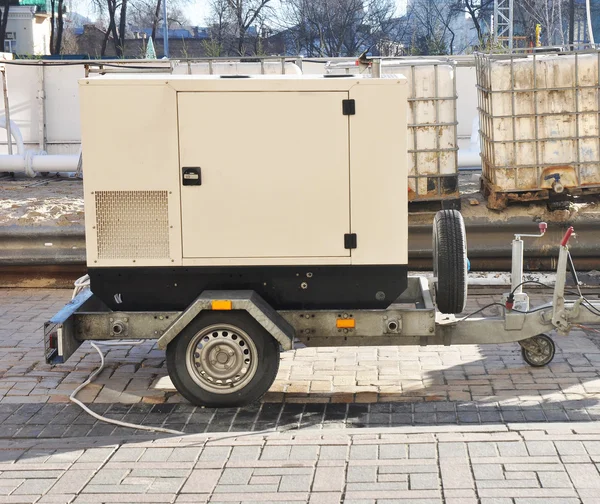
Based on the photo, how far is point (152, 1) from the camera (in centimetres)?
6900

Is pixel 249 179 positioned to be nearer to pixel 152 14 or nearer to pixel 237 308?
pixel 237 308

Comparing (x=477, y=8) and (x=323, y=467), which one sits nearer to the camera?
(x=323, y=467)

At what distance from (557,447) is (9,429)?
3745 millimetres

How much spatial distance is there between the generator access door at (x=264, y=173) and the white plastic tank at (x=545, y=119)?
4.22 metres

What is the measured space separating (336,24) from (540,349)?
5513 centimetres

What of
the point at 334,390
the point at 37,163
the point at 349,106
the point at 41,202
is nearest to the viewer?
the point at 349,106

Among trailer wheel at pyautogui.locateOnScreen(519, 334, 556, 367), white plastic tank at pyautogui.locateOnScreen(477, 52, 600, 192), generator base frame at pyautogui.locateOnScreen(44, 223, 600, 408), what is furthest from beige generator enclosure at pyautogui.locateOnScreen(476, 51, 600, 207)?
generator base frame at pyautogui.locateOnScreen(44, 223, 600, 408)

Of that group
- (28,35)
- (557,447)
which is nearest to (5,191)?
(557,447)

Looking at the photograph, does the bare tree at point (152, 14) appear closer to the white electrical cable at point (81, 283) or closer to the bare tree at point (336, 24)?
the bare tree at point (336, 24)

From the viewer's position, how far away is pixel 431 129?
38.3ft

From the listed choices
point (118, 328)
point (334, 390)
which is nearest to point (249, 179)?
point (118, 328)

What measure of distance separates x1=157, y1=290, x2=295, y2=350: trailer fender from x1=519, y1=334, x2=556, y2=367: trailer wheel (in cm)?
216

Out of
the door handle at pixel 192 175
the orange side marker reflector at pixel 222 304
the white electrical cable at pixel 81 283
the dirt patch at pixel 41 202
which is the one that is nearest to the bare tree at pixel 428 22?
the dirt patch at pixel 41 202

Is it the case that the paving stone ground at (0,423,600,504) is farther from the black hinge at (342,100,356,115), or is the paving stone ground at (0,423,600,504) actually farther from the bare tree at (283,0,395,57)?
the bare tree at (283,0,395,57)
